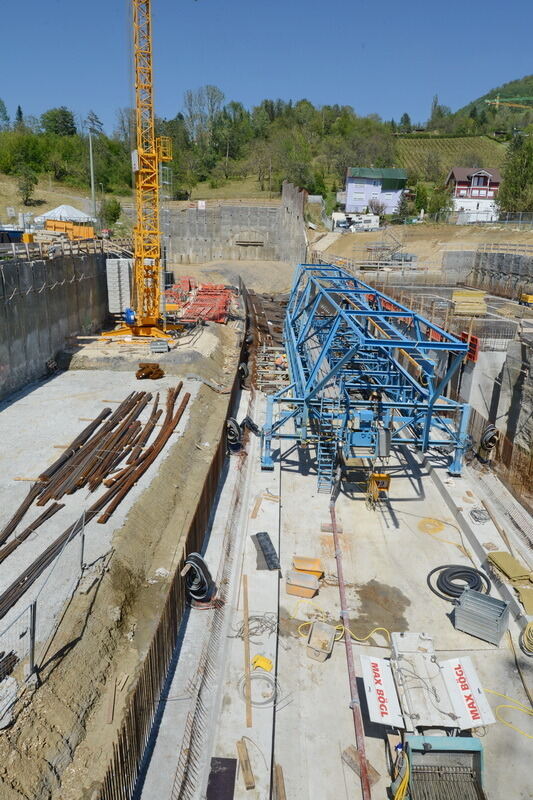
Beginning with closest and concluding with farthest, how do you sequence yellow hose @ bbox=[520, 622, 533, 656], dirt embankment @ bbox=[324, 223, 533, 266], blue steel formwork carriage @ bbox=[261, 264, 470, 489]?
yellow hose @ bbox=[520, 622, 533, 656] → blue steel formwork carriage @ bbox=[261, 264, 470, 489] → dirt embankment @ bbox=[324, 223, 533, 266]

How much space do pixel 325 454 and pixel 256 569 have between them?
192 inches

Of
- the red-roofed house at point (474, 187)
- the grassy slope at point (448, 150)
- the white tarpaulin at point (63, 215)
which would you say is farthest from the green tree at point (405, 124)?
the white tarpaulin at point (63, 215)

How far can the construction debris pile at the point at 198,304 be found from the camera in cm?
3060

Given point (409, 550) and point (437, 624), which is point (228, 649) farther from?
point (409, 550)

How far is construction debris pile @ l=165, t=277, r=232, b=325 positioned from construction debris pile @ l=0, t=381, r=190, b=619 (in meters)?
12.5

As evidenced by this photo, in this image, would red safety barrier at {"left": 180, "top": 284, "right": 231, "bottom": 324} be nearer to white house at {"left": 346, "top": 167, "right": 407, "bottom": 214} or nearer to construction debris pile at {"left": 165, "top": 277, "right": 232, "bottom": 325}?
construction debris pile at {"left": 165, "top": 277, "right": 232, "bottom": 325}

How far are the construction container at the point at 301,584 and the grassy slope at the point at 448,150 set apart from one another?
105 metres

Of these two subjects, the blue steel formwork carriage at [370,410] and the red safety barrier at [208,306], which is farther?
the red safety barrier at [208,306]

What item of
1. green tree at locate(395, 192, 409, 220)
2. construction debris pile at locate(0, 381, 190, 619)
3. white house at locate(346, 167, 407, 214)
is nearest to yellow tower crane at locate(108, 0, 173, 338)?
construction debris pile at locate(0, 381, 190, 619)

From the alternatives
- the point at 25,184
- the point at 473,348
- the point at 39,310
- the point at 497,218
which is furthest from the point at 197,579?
the point at 25,184

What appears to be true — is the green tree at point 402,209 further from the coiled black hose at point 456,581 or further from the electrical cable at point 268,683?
the electrical cable at point 268,683

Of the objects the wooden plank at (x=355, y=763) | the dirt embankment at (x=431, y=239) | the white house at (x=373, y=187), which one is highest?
the white house at (x=373, y=187)

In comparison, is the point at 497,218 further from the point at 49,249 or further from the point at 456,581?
the point at 456,581

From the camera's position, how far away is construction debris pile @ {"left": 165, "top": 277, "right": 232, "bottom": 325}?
3060 cm
